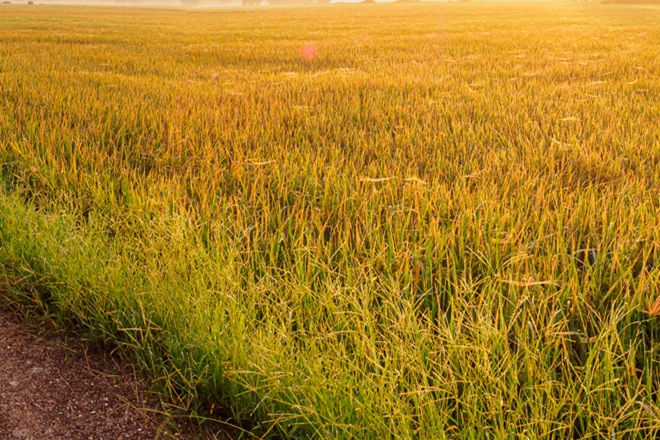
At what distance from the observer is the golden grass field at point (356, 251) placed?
4.83 ft

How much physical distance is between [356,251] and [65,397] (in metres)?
1.11

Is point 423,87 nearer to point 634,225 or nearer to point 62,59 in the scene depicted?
point 634,225

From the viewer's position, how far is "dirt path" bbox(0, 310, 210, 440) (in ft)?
5.23

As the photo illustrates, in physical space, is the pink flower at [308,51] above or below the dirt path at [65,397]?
above

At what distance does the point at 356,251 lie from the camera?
7.41 ft

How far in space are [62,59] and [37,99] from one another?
462 centimetres

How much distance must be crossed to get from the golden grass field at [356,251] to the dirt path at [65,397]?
10 cm

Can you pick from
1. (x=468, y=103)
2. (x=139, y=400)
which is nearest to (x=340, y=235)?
(x=139, y=400)

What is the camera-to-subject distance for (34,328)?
7.03 ft

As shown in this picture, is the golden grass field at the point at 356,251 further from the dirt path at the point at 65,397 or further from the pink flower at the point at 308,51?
the pink flower at the point at 308,51

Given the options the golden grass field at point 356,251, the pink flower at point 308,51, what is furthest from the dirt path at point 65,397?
the pink flower at point 308,51

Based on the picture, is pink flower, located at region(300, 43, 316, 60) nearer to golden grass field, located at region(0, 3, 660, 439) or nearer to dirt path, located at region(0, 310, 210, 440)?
golden grass field, located at region(0, 3, 660, 439)

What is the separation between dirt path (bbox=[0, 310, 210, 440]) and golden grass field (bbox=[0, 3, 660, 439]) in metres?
0.10

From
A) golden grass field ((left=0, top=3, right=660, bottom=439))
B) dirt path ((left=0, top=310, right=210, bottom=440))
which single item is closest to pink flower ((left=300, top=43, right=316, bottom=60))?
golden grass field ((left=0, top=3, right=660, bottom=439))
